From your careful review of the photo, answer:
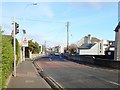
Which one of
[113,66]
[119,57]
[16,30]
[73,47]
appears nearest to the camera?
[16,30]

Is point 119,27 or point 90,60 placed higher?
point 119,27

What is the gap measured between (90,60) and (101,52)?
6278cm

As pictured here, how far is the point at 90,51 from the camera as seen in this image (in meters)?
120

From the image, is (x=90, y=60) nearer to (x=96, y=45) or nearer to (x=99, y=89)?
(x=99, y=89)

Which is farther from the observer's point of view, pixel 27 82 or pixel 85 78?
pixel 85 78

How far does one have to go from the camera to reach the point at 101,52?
4695 inches

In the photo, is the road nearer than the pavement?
No

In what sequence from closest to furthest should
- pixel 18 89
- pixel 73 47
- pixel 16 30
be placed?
pixel 18 89 → pixel 16 30 → pixel 73 47

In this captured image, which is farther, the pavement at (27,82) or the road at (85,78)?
the road at (85,78)

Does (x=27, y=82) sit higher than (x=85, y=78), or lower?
higher

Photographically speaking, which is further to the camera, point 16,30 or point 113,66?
point 113,66

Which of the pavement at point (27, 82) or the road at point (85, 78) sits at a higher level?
the pavement at point (27, 82)

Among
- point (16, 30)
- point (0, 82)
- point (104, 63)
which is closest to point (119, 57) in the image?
point (104, 63)

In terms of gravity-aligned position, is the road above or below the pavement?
below
